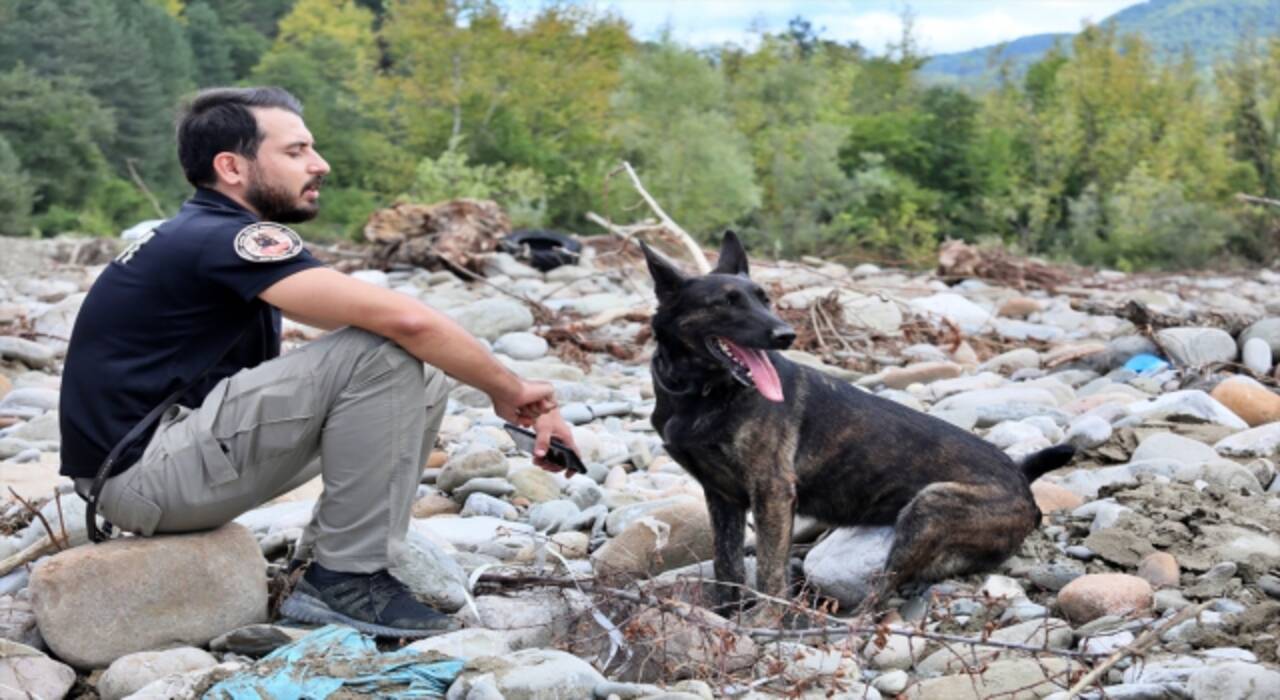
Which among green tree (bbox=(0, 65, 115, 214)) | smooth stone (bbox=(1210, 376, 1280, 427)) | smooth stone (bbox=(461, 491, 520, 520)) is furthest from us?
green tree (bbox=(0, 65, 115, 214))

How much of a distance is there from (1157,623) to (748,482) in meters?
1.48

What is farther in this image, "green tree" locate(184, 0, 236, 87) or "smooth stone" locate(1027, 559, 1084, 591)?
"green tree" locate(184, 0, 236, 87)

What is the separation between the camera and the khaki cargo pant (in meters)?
4.48

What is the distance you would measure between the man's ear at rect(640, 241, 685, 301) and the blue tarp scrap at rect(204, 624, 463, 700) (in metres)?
1.71

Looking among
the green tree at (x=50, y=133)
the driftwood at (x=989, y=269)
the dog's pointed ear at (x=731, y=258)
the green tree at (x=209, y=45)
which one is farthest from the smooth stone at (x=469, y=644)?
the green tree at (x=209, y=45)

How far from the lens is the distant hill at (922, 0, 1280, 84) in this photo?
35.6 metres

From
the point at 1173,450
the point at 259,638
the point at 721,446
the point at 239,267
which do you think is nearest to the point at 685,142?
the point at 1173,450

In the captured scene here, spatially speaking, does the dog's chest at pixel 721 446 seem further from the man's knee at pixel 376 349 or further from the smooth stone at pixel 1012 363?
the smooth stone at pixel 1012 363

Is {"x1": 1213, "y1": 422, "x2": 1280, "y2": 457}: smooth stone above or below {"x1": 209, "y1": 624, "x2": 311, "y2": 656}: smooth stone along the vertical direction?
below

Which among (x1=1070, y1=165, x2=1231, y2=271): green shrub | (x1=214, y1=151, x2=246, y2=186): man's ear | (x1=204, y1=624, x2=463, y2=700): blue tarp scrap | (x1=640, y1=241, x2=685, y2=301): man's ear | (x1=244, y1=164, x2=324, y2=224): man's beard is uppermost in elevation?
(x1=214, y1=151, x2=246, y2=186): man's ear

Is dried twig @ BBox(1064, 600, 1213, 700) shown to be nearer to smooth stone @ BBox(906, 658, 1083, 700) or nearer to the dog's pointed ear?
smooth stone @ BBox(906, 658, 1083, 700)

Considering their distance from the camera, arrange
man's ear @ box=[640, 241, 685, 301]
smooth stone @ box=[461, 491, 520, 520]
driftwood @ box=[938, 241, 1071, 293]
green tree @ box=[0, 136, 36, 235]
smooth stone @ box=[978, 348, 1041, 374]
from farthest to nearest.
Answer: green tree @ box=[0, 136, 36, 235]
driftwood @ box=[938, 241, 1071, 293]
smooth stone @ box=[978, 348, 1041, 374]
smooth stone @ box=[461, 491, 520, 520]
man's ear @ box=[640, 241, 685, 301]

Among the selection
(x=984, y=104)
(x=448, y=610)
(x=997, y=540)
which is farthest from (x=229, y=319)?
(x=984, y=104)

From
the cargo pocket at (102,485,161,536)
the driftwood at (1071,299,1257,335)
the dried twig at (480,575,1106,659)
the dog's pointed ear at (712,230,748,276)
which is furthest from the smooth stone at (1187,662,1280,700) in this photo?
the driftwood at (1071,299,1257,335)
